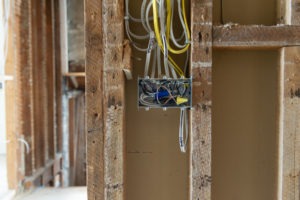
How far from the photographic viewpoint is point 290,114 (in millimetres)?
1057

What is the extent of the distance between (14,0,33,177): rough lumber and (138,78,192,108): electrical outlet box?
223 centimetres

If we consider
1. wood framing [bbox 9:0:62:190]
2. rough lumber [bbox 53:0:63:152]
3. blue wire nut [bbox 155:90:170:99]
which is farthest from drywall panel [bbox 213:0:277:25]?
rough lumber [bbox 53:0:63:152]

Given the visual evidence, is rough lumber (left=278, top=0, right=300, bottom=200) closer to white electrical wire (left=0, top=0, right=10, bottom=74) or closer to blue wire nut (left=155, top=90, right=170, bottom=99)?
blue wire nut (left=155, top=90, right=170, bottom=99)

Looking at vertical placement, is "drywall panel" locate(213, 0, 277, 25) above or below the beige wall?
above

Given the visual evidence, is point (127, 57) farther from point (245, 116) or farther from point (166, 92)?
point (245, 116)

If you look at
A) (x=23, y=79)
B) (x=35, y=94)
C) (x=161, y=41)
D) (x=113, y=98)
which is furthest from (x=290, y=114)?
(x=35, y=94)

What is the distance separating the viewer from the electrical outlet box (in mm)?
1013

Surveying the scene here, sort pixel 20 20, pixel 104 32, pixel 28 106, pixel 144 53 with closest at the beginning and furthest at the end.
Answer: pixel 104 32 < pixel 144 53 < pixel 20 20 < pixel 28 106

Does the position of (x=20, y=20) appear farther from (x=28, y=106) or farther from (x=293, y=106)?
(x=293, y=106)

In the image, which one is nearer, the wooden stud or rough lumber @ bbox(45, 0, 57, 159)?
the wooden stud

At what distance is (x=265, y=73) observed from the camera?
1161mm

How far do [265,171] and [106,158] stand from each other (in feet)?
2.33

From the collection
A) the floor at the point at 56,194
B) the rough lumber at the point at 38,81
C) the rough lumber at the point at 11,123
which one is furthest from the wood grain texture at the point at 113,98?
the rough lumber at the point at 38,81

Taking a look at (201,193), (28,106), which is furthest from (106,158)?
(28,106)
